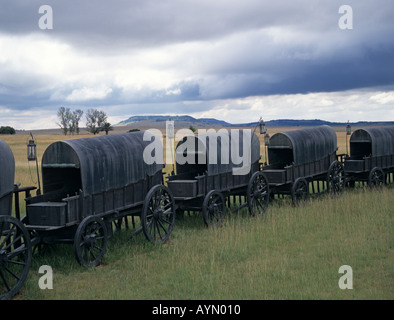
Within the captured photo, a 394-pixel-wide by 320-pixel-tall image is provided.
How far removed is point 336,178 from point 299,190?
3057 millimetres

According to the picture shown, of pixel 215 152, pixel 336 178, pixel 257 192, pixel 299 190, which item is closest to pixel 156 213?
pixel 215 152

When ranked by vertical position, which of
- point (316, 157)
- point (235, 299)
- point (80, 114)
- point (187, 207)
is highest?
point (80, 114)

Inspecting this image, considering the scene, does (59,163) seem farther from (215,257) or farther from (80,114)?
(80,114)

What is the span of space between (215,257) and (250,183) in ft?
15.8

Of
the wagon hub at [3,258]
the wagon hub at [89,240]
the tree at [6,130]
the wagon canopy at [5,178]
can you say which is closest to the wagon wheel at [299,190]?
the wagon hub at [89,240]

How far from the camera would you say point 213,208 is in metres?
14.0

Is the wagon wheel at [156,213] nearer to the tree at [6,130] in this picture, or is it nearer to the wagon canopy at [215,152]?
the wagon canopy at [215,152]

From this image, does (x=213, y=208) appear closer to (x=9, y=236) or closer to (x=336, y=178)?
(x=9, y=236)

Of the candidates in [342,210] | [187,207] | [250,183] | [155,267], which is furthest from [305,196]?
[155,267]

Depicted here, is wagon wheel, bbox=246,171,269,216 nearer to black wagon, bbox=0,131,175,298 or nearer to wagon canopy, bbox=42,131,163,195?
black wagon, bbox=0,131,175,298

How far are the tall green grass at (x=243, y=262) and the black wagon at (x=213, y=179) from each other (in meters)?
0.65

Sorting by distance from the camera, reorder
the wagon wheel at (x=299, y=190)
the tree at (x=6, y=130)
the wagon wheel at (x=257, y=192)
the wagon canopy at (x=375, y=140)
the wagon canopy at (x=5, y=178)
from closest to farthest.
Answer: the wagon canopy at (x=5, y=178) < the wagon wheel at (x=257, y=192) < the wagon wheel at (x=299, y=190) < the wagon canopy at (x=375, y=140) < the tree at (x=6, y=130)

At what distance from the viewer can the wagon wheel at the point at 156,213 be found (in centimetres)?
1185

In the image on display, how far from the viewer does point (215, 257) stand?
36.3 ft
